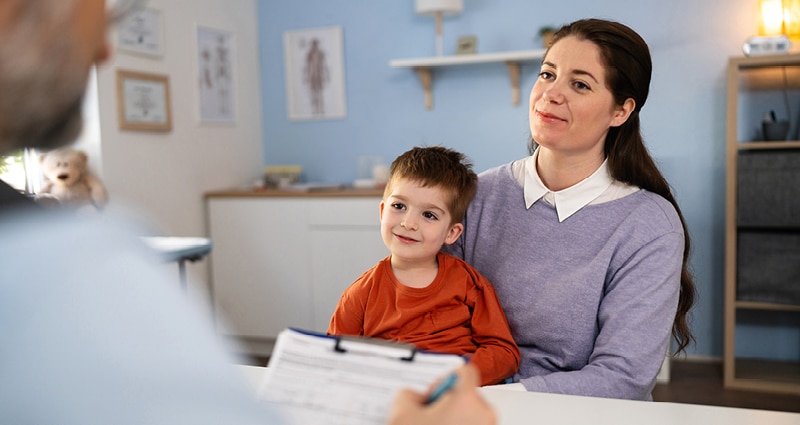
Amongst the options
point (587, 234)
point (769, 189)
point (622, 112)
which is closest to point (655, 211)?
point (587, 234)

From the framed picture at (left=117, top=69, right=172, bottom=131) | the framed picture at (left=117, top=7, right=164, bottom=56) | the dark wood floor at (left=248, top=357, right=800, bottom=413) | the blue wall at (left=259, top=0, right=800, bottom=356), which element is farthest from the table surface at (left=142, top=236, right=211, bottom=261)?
the dark wood floor at (left=248, top=357, right=800, bottom=413)

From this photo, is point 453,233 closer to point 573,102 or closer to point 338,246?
point 573,102

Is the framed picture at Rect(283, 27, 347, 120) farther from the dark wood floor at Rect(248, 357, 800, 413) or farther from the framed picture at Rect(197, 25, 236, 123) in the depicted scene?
the dark wood floor at Rect(248, 357, 800, 413)

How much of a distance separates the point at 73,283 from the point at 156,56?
142 inches

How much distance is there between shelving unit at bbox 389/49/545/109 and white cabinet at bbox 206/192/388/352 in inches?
31.4

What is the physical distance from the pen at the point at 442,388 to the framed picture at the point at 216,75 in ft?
12.2

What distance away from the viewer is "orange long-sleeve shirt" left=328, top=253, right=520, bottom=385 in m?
1.56

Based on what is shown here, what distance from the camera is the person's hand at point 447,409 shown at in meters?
0.64

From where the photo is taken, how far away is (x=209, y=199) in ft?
13.7

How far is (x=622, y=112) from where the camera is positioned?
1691mm

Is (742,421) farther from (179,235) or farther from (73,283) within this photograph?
(179,235)

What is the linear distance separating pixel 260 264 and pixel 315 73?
1.20m

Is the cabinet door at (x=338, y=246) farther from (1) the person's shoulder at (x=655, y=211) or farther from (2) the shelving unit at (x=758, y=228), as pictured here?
(1) the person's shoulder at (x=655, y=211)

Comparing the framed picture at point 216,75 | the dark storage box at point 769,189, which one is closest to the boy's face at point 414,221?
the dark storage box at point 769,189
